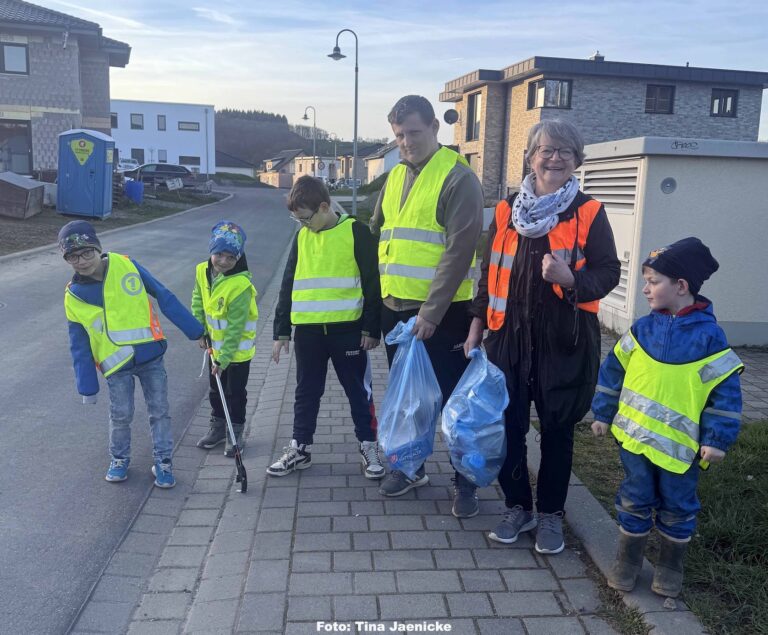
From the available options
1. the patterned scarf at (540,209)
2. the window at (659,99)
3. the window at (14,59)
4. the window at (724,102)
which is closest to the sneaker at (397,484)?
the patterned scarf at (540,209)

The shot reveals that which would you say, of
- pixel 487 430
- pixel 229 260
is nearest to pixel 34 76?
pixel 229 260

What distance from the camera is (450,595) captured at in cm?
303

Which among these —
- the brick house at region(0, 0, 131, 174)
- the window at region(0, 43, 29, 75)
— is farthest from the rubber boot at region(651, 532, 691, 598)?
the window at region(0, 43, 29, 75)

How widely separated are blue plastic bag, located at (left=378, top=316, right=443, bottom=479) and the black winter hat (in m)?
1.30

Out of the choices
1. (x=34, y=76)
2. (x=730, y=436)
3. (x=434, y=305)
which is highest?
(x=34, y=76)

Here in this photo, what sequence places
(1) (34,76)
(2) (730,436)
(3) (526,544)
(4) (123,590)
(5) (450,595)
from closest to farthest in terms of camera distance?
(2) (730,436), (5) (450,595), (4) (123,590), (3) (526,544), (1) (34,76)

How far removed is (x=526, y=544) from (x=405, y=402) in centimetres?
93

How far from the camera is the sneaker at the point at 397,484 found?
13.2 feet

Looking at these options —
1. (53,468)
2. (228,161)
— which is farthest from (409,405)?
(228,161)

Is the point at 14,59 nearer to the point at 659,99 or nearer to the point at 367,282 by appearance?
the point at 659,99

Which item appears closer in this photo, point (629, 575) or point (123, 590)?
point (629, 575)

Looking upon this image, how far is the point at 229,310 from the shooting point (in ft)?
14.7

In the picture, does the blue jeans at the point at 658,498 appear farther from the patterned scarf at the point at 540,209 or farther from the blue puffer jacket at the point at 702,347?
the patterned scarf at the point at 540,209

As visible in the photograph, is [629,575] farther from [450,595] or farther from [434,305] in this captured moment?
[434,305]
